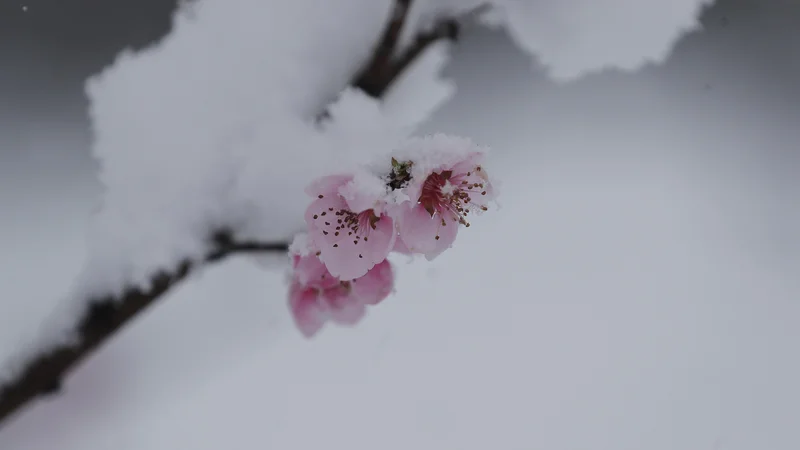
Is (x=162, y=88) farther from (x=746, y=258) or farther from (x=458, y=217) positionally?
(x=746, y=258)

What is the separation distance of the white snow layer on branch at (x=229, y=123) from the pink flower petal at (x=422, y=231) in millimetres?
49

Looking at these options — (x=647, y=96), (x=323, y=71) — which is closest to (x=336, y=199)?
(x=323, y=71)

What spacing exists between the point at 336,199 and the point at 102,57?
0.48m

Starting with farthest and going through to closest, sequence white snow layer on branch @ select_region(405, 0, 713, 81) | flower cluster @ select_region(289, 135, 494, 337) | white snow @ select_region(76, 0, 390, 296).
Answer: white snow layer on branch @ select_region(405, 0, 713, 81) < white snow @ select_region(76, 0, 390, 296) < flower cluster @ select_region(289, 135, 494, 337)

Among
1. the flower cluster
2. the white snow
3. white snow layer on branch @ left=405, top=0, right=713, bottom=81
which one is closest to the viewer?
the flower cluster

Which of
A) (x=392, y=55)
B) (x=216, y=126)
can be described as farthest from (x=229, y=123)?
(x=392, y=55)

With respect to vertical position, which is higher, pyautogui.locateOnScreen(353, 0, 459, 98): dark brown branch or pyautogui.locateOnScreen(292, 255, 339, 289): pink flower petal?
pyautogui.locateOnScreen(353, 0, 459, 98): dark brown branch

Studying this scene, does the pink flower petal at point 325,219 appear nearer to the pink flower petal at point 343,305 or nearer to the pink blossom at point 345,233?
the pink blossom at point 345,233

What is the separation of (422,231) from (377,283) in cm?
8

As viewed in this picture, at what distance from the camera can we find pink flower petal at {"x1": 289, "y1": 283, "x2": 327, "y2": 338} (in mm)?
447

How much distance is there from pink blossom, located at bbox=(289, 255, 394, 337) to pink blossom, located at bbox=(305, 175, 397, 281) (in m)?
0.05

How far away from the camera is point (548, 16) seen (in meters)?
0.52

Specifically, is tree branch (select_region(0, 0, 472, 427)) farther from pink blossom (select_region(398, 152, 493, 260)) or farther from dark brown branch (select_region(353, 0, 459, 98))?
pink blossom (select_region(398, 152, 493, 260))

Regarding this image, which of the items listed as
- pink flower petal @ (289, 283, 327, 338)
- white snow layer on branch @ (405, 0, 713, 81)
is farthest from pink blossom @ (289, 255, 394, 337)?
white snow layer on branch @ (405, 0, 713, 81)
